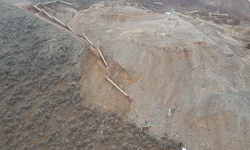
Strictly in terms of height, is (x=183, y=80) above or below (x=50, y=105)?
above

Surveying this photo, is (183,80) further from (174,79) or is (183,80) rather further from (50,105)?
(50,105)

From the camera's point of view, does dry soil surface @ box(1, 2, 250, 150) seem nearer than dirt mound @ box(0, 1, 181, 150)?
No

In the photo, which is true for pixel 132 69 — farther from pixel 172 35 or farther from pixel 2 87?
pixel 2 87

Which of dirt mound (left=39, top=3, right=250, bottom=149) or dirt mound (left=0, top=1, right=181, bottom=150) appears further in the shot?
dirt mound (left=39, top=3, right=250, bottom=149)

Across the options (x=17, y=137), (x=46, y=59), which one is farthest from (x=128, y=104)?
(x=46, y=59)

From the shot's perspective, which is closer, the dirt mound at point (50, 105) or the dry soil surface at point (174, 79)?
the dirt mound at point (50, 105)

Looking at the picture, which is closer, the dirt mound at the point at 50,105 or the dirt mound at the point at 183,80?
the dirt mound at the point at 50,105

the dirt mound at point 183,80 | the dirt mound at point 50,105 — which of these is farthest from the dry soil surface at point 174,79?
the dirt mound at point 50,105

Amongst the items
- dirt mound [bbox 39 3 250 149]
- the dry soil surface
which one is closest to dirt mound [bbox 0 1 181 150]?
the dry soil surface

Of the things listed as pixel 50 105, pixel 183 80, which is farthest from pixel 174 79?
pixel 50 105

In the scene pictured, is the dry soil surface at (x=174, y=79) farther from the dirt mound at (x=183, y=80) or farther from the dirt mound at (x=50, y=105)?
the dirt mound at (x=50, y=105)

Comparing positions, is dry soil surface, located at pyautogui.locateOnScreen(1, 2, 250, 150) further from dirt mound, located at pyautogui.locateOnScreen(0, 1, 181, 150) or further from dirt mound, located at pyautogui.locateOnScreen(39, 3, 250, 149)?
dirt mound, located at pyautogui.locateOnScreen(0, 1, 181, 150)
